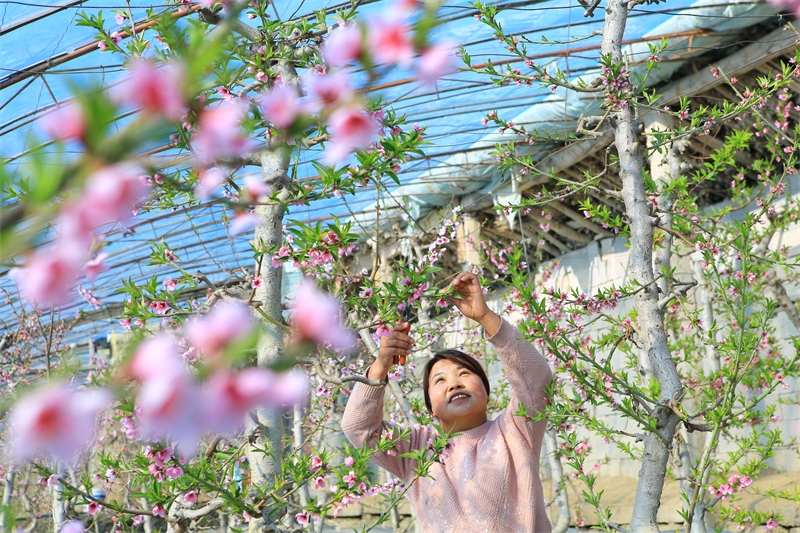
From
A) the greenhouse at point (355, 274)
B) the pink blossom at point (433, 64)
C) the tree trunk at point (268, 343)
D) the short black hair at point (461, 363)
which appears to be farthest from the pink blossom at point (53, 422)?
the short black hair at point (461, 363)

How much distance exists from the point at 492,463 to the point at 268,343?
79 cm

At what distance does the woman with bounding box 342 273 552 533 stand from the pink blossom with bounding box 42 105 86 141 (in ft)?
5.84

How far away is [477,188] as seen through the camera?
30.0ft

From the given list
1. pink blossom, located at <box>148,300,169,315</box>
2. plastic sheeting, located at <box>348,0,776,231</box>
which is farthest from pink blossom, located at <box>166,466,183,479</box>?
plastic sheeting, located at <box>348,0,776,231</box>

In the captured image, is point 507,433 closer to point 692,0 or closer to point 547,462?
point 692,0

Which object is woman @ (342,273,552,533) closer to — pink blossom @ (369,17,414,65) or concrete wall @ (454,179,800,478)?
pink blossom @ (369,17,414,65)

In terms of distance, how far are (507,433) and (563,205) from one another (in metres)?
7.15

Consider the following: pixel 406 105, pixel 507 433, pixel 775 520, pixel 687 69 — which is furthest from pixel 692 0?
pixel 507 433

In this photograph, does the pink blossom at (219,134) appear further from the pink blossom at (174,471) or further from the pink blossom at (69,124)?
the pink blossom at (174,471)

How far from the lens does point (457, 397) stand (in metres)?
2.58

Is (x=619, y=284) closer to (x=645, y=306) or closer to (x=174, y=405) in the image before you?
(x=645, y=306)

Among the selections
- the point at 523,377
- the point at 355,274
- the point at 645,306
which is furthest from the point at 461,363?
the point at 355,274

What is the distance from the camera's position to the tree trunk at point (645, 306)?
2549mm

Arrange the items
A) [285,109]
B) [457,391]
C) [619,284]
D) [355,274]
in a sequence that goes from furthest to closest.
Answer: [619,284] → [355,274] → [457,391] → [285,109]
